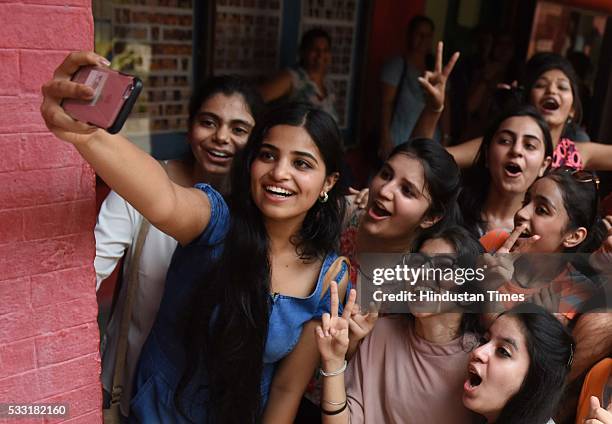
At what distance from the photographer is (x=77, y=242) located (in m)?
1.46

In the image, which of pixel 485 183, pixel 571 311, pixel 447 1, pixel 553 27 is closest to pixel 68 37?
pixel 571 311

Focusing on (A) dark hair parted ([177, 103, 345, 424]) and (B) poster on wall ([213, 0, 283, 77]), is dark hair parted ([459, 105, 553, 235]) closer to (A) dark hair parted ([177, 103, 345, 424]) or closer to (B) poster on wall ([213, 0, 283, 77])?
(A) dark hair parted ([177, 103, 345, 424])

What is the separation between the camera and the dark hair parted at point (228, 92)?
2.15 meters

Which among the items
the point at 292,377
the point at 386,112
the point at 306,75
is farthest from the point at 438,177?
the point at 386,112

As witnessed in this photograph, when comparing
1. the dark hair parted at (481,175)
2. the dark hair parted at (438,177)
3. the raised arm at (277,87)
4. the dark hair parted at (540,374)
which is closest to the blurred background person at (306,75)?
the raised arm at (277,87)

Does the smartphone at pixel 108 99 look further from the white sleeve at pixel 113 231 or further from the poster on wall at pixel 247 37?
the poster on wall at pixel 247 37

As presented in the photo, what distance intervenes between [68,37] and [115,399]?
108cm

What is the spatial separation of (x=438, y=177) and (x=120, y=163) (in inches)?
49.2

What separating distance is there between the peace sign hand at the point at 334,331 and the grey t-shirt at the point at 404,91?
3.10 meters

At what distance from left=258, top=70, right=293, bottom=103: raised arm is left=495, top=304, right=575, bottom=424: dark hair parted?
2612 millimetres

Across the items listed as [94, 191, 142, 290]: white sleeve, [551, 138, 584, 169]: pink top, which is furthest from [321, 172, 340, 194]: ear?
[551, 138, 584, 169]: pink top

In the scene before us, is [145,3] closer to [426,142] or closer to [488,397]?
[426,142]

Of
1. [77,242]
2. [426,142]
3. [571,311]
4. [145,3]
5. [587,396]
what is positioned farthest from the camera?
[145,3]

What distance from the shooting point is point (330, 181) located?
183 centimetres
